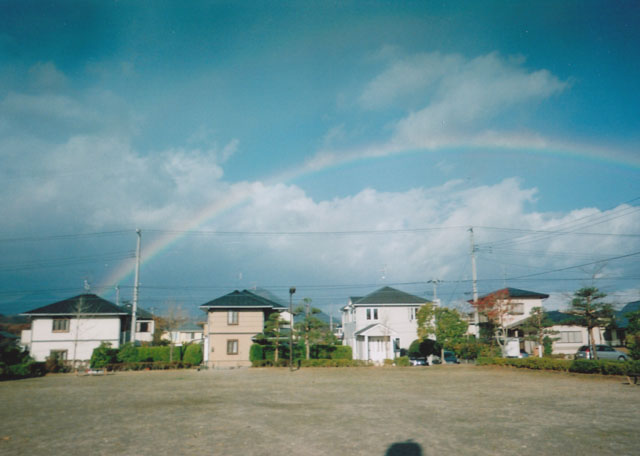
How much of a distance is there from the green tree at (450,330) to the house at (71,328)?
30287 mm

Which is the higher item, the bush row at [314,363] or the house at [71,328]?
the house at [71,328]

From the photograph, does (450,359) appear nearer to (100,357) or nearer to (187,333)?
(100,357)

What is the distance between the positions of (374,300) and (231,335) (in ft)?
52.6

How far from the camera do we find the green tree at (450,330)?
3956 centimetres

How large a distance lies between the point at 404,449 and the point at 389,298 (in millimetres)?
39146

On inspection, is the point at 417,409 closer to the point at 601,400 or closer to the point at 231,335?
the point at 601,400

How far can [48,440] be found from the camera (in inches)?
365

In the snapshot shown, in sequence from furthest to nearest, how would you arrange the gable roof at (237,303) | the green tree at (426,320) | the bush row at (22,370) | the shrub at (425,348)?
1. the green tree at (426,320)
2. the shrub at (425,348)
3. the gable roof at (237,303)
4. the bush row at (22,370)

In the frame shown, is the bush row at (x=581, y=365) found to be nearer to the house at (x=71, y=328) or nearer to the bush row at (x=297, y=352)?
the bush row at (x=297, y=352)

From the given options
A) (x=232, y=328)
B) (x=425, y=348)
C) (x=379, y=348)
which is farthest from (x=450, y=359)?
(x=232, y=328)

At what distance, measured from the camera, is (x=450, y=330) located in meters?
39.7

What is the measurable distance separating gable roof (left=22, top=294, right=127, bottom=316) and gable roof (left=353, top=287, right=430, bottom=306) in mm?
24857

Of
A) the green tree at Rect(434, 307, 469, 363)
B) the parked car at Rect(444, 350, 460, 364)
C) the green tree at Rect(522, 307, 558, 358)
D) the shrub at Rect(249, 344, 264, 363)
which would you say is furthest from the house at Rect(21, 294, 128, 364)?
the green tree at Rect(522, 307, 558, 358)

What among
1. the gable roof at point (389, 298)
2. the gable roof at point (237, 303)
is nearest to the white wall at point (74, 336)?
the gable roof at point (237, 303)
